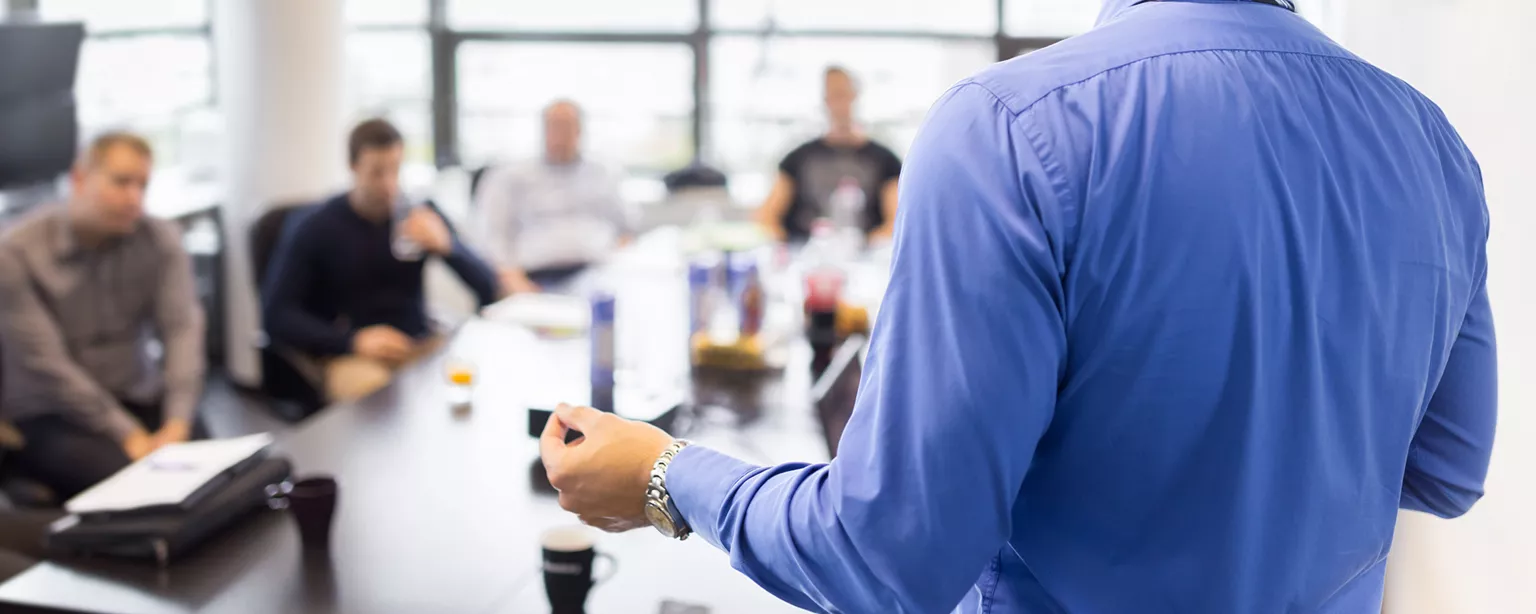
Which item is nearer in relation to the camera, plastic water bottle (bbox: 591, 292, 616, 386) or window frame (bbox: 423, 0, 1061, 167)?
plastic water bottle (bbox: 591, 292, 616, 386)

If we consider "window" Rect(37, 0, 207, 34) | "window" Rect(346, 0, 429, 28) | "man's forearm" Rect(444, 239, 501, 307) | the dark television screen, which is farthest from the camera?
"window" Rect(346, 0, 429, 28)

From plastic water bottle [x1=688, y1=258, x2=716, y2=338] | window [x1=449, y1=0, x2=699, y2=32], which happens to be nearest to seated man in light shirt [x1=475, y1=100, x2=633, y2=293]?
window [x1=449, y1=0, x2=699, y2=32]

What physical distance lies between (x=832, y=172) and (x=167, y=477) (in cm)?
354

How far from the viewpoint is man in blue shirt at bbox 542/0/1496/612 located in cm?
97

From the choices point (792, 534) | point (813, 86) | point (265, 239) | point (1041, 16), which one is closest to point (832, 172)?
point (813, 86)

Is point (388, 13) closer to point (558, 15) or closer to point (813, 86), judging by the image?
point (558, 15)

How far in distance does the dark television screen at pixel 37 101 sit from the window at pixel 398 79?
2107 millimetres

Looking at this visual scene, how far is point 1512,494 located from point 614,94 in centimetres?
484

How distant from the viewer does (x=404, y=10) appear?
6453 mm

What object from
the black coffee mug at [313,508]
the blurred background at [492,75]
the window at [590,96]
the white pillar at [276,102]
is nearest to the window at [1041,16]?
the blurred background at [492,75]

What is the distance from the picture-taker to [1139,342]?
992 millimetres

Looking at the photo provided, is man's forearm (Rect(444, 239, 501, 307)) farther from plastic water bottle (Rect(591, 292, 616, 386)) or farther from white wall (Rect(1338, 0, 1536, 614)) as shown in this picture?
white wall (Rect(1338, 0, 1536, 614))

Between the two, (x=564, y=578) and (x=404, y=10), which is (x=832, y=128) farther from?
(x=564, y=578)

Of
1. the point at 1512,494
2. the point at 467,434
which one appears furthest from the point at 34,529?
the point at 1512,494
